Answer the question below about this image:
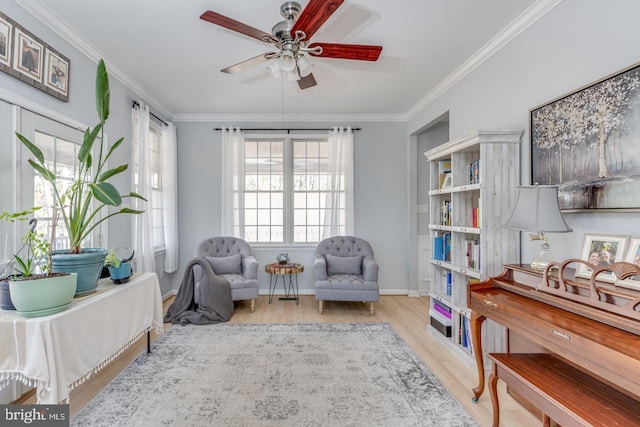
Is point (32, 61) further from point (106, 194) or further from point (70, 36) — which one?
point (106, 194)

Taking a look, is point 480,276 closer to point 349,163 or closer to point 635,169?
point 635,169

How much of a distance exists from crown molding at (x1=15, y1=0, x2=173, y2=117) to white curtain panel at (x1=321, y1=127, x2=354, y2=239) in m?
2.64

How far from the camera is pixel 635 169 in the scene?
166cm

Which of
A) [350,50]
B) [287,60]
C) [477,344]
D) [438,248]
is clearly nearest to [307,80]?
[287,60]

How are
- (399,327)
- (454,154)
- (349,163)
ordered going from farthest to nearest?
(349,163) < (399,327) < (454,154)

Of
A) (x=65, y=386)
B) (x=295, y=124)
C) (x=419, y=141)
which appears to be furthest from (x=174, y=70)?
(x=419, y=141)

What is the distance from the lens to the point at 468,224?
9.89 ft

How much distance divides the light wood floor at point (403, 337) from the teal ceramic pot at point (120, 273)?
0.78m

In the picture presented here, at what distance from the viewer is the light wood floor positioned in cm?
210

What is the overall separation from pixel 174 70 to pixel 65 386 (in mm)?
2961

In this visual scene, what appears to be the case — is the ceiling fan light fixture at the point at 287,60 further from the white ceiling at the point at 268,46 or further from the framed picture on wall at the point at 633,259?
the framed picture on wall at the point at 633,259

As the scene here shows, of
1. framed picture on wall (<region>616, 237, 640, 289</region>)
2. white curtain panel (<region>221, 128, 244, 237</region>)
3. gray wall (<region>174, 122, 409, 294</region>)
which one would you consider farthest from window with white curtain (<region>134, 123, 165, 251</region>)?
framed picture on wall (<region>616, 237, 640, 289</region>)

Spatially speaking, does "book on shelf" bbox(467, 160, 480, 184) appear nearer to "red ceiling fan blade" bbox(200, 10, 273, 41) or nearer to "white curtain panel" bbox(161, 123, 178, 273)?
"red ceiling fan blade" bbox(200, 10, 273, 41)

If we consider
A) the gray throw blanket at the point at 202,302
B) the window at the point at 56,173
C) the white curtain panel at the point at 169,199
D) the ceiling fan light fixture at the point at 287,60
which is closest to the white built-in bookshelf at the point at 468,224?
the ceiling fan light fixture at the point at 287,60
